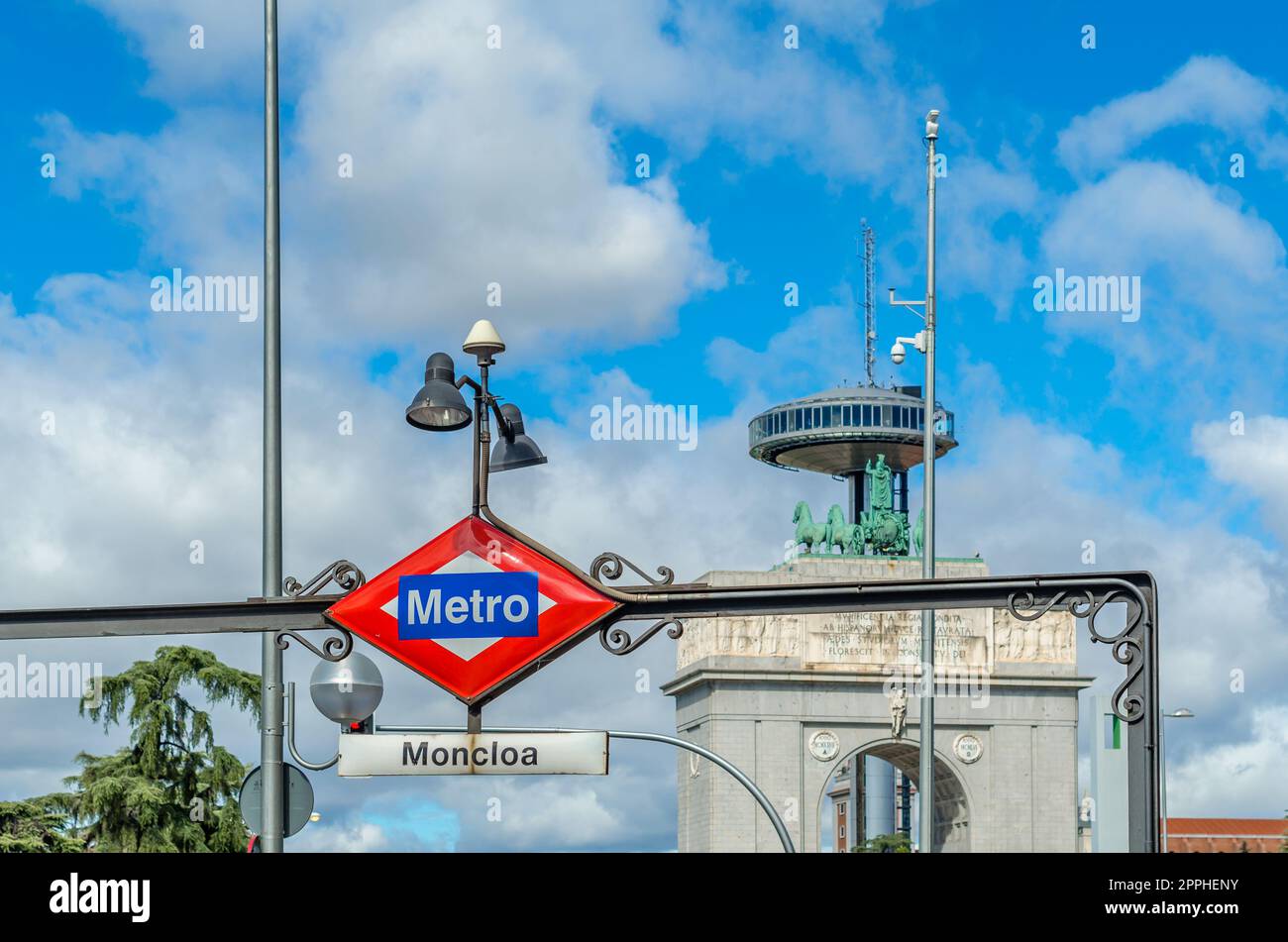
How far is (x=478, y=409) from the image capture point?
1161 cm

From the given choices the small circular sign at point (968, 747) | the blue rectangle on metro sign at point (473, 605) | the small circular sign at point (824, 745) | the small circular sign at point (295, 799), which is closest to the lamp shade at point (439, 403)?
the blue rectangle on metro sign at point (473, 605)

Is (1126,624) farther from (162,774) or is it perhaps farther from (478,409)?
(162,774)

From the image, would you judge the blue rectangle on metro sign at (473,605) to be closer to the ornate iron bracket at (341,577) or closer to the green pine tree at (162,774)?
the ornate iron bracket at (341,577)

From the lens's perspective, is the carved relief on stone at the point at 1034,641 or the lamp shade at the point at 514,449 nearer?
the lamp shade at the point at 514,449

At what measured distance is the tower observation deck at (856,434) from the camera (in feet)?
300

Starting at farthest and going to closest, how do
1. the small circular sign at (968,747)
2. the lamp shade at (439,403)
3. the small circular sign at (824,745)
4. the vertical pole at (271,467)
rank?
the small circular sign at (968,747) < the small circular sign at (824,745) < the vertical pole at (271,467) < the lamp shade at (439,403)

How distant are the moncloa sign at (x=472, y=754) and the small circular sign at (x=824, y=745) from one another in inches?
2520

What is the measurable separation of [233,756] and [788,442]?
209 ft

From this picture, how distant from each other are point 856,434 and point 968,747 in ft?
69.2

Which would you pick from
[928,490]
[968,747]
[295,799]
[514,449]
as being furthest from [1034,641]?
[514,449]

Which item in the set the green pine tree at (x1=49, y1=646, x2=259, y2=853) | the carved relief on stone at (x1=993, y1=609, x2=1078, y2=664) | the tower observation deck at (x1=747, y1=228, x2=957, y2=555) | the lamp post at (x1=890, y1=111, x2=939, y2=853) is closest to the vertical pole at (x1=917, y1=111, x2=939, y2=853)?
the lamp post at (x1=890, y1=111, x2=939, y2=853)
